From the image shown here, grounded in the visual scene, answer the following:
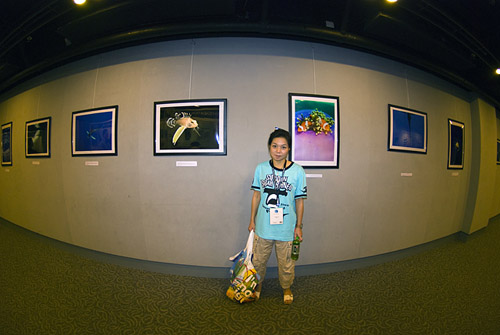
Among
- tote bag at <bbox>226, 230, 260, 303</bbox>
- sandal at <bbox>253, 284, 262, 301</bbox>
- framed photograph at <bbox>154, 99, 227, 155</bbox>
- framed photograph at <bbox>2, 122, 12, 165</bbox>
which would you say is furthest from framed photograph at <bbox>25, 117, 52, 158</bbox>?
sandal at <bbox>253, 284, 262, 301</bbox>

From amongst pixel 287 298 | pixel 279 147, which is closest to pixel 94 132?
pixel 279 147

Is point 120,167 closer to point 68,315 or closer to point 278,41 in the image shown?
point 68,315

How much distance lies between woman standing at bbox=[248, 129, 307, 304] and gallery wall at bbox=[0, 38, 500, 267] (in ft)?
1.63

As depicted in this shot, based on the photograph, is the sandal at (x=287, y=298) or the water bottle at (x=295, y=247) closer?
the water bottle at (x=295, y=247)

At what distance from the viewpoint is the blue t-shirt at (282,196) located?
157cm

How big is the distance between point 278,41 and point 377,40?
1419 mm

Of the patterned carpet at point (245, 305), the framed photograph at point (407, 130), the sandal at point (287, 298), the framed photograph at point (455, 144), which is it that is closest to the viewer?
the patterned carpet at point (245, 305)

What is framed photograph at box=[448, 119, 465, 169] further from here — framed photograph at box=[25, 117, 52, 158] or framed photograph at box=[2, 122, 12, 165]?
framed photograph at box=[2, 122, 12, 165]

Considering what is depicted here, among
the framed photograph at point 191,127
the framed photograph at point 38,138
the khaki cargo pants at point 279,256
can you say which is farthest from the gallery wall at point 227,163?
the khaki cargo pants at point 279,256

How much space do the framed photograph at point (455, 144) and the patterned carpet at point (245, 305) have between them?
155 cm

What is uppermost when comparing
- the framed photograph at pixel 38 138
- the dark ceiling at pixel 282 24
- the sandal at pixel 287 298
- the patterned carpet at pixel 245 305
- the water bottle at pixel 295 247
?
the dark ceiling at pixel 282 24

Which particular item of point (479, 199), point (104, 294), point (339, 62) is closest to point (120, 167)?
point (104, 294)

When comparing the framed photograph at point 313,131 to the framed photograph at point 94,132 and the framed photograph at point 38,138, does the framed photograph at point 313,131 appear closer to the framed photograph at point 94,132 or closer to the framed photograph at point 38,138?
the framed photograph at point 94,132

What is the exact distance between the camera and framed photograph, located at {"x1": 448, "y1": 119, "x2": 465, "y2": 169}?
2.92 metres
